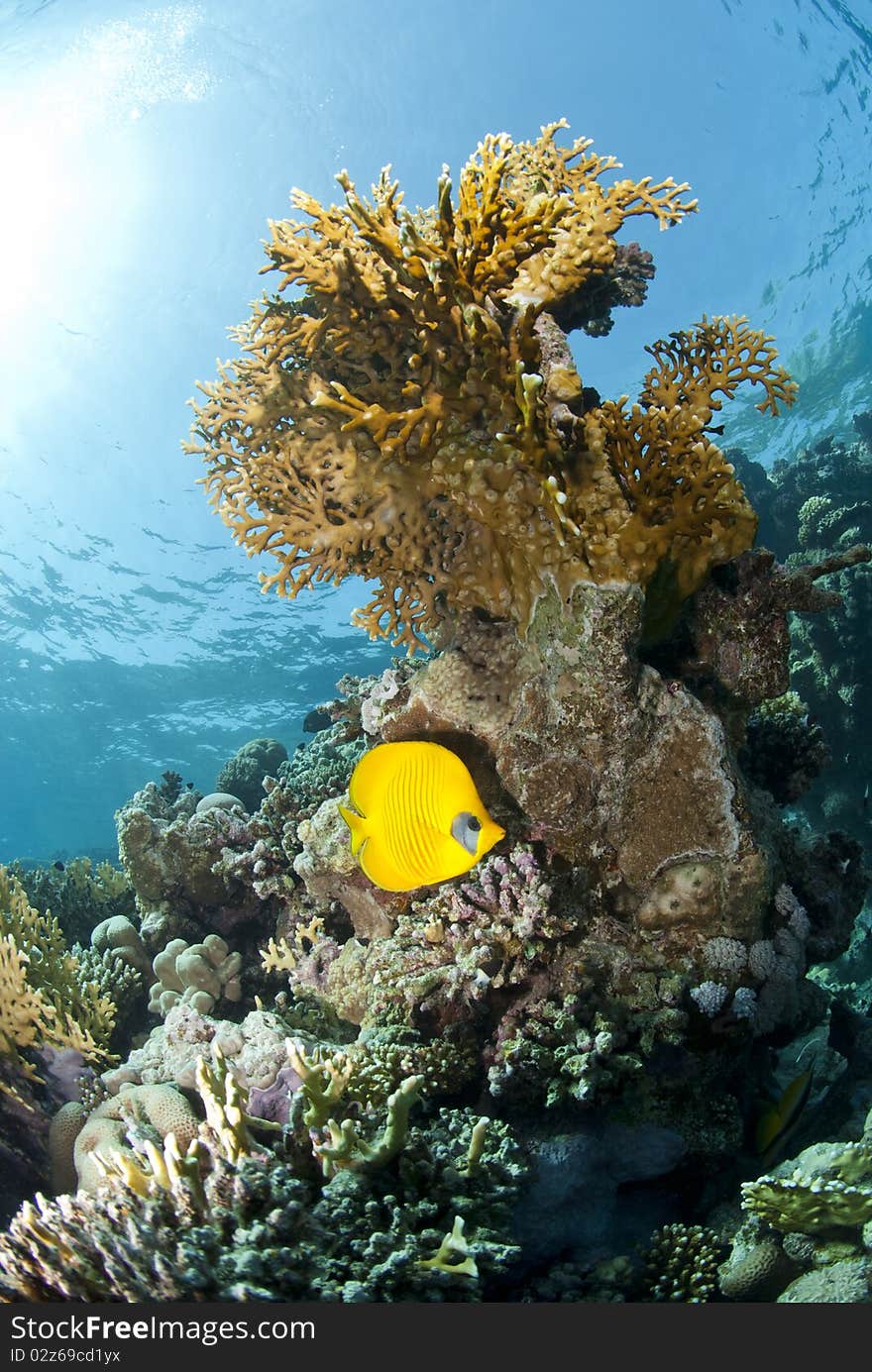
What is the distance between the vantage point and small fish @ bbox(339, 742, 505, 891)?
7.32 feet

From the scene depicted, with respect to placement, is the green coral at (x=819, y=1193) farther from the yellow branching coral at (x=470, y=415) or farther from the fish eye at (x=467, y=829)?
the yellow branching coral at (x=470, y=415)

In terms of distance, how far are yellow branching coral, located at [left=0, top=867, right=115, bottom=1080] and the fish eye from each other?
3500 mm

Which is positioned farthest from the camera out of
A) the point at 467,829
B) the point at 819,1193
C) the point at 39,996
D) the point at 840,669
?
the point at 840,669

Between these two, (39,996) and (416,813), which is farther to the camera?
(39,996)

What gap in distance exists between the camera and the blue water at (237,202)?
18.8 m

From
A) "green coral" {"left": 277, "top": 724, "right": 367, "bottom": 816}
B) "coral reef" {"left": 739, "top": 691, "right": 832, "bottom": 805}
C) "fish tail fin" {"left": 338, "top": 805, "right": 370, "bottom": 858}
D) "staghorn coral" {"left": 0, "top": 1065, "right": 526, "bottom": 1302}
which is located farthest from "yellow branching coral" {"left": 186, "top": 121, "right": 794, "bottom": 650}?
"staghorn coral" {"left": 0, "top": 1065, "right": 526, "bottom": 1302}

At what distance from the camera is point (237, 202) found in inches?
806

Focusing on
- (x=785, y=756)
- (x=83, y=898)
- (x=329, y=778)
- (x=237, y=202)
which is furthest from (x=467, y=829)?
(x=237, y=202)

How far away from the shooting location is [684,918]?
3568 mm

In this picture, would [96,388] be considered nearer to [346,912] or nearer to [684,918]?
[346,912]

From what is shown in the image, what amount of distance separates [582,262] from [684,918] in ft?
11.9

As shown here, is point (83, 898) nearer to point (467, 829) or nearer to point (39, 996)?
point (39, 996)

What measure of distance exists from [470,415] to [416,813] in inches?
93.9

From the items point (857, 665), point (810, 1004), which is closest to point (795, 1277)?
point (810, 1004)
